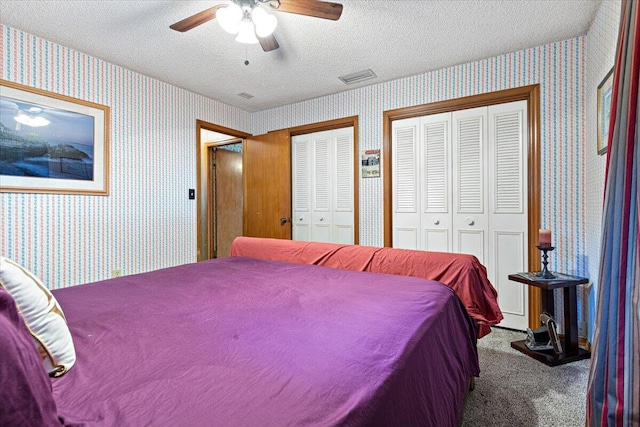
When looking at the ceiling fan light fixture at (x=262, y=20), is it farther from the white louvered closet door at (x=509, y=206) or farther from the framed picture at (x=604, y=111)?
the white louvered closet door at (x=509, y=206)

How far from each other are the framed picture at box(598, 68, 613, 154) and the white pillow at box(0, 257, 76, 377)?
2.74m

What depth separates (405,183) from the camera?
10.7 feet

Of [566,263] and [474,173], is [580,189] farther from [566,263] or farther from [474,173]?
[474,173]

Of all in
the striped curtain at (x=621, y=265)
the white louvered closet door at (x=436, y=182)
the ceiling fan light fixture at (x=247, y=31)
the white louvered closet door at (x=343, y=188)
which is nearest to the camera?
the striped curtain at (x=621, y=265)

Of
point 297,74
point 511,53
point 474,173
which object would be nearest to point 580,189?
point 474,173

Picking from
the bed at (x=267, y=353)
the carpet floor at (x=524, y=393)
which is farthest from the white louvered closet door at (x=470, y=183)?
the bed at (x=267, y=353)

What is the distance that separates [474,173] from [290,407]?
2882 millimetres

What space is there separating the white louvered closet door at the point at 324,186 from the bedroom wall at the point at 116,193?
48.7 inches

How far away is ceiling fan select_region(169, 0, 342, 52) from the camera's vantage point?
1696 millimetres

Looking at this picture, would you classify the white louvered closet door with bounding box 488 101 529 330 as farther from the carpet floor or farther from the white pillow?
the white pillow

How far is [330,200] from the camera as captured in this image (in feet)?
12.5

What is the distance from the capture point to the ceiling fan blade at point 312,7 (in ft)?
5.49

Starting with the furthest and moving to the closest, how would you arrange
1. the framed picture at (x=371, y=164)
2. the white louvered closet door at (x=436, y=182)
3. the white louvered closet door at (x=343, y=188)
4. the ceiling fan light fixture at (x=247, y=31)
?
the white louvered closet door at (x=343, y=188) < the framed picture at (x=371, y=164) < the white louvered closet door at (x=436, y=182) < the ceiling fan light fixture at (x=247, y=31)

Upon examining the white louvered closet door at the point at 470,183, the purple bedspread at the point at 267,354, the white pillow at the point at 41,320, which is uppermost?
the white louvered closet door at the point at 470,183
